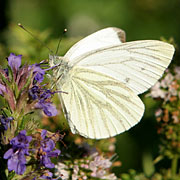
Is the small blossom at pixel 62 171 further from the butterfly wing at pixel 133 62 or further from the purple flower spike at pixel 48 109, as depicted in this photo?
the butterfly wing at pixel 133 62

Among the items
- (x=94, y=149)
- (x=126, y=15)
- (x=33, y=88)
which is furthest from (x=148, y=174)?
(x=126, y=15)

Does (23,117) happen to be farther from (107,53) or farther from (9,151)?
(107,53)

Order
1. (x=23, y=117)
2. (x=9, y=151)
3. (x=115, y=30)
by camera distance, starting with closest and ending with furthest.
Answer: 1. (x=9, y=151)
2. (x=23, y=117)
3. (x=115, y=30)

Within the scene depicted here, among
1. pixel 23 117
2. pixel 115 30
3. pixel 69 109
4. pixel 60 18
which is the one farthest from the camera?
pixel 60 18

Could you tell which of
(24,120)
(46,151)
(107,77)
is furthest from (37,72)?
(107,77)

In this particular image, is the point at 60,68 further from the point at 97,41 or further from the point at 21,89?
the point at 21,89

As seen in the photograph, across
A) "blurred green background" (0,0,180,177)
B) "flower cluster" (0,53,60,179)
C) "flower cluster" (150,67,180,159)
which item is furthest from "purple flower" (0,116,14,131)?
"blurred green background" (0,0,180,177)

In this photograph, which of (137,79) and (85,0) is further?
(85,0)
